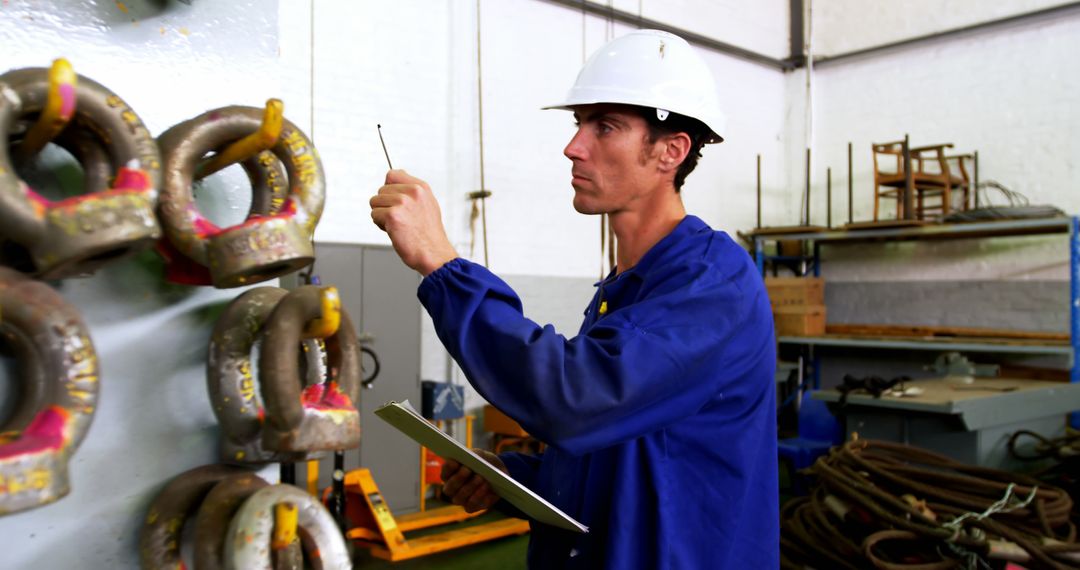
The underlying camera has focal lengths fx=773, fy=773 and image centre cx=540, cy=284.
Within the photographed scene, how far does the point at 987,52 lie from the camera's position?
700 cm

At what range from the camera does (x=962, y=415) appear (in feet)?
12.8

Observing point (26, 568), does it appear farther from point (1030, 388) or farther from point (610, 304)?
point (1030, 388)

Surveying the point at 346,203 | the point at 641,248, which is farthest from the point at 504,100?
the point at 641,248

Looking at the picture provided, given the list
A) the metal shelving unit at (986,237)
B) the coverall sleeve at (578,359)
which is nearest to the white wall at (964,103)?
the metal shelving unit at (986,237)

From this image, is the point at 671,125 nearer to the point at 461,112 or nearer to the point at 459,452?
the point at 459,452

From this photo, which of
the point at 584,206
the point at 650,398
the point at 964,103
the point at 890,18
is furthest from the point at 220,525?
the point at 890,18

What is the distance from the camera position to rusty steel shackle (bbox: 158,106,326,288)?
1.07m

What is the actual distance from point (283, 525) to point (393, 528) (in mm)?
3178

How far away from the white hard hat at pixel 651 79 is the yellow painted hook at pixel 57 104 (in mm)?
832

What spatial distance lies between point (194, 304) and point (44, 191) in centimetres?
28

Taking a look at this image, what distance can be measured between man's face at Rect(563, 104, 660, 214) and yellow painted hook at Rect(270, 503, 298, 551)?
744mm

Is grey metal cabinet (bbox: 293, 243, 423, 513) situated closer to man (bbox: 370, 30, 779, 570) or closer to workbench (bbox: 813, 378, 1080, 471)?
workbench (bbox: 813, 378, 1080, 471)

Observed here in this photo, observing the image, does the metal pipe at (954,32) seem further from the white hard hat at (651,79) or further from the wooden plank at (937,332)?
the white hard hat at (651,79)

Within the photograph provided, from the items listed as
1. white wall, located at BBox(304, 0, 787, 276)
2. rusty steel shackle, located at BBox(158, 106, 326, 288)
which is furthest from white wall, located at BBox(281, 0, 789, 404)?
rusty steel shackle, located at BBox(158, 106, 326, 288)
